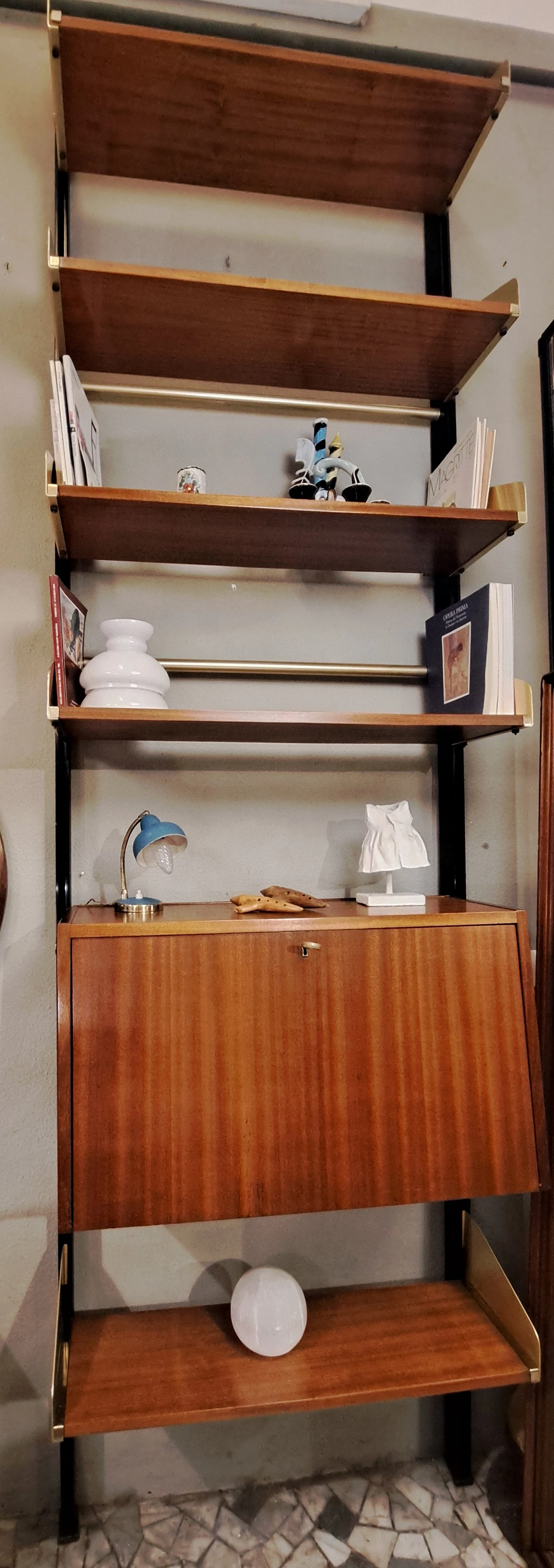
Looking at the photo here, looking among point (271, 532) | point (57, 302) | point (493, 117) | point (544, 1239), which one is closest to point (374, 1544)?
point (544, 1239)

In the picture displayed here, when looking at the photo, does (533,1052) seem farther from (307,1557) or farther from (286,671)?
(307,1557)

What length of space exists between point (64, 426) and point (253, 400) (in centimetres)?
50

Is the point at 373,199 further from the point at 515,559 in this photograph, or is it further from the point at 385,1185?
the point at 385,1185

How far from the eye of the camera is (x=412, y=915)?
138 centimetres

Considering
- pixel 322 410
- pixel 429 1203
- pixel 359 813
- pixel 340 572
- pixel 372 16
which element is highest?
pixel 372 16

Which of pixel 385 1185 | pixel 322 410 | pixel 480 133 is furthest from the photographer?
pixel 322 410

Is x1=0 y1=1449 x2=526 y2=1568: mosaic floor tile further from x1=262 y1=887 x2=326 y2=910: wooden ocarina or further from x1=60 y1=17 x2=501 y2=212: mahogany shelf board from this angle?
x1=60 y1=17 x2=501 y2=212: mahogany shelf board

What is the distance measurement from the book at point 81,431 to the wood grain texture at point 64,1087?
739 millimetres

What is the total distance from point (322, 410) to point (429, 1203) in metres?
1.64

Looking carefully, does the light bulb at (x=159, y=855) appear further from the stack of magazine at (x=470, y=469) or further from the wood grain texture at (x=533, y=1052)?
the stack of magazine at (x=470, y=469)

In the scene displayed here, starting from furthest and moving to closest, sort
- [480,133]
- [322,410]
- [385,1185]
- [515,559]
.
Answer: [515,559]
[322,410]
[480,133]
[385,1185]

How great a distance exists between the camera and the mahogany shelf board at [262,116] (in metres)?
1.40

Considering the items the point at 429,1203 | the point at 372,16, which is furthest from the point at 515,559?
the point at 429,1203

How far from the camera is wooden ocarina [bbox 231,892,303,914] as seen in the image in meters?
1.36
